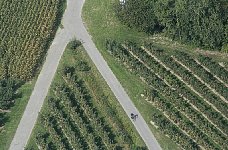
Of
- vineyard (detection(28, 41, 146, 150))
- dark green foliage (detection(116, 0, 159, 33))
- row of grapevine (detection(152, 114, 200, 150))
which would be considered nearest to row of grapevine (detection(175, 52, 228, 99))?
dark green foliage (detection(116, 0, 159, 33))

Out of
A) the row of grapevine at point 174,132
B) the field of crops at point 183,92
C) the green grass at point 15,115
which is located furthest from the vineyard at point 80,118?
the field of crops at point 183,92

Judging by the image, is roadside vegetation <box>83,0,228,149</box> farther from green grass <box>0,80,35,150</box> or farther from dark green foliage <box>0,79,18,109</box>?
dark green foliage <box>0,79,18,109</box>

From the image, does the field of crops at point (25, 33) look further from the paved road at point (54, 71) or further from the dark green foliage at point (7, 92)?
the paved road at point (54, 71)

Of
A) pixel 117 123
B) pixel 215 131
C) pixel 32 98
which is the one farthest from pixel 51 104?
pixel 215 131

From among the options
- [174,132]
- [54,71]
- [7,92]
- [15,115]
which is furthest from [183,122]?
[7,92]

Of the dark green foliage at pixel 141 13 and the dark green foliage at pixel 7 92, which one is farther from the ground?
the dark green foliage at pixel 141 13

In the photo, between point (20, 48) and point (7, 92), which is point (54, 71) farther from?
point (7, 92)
